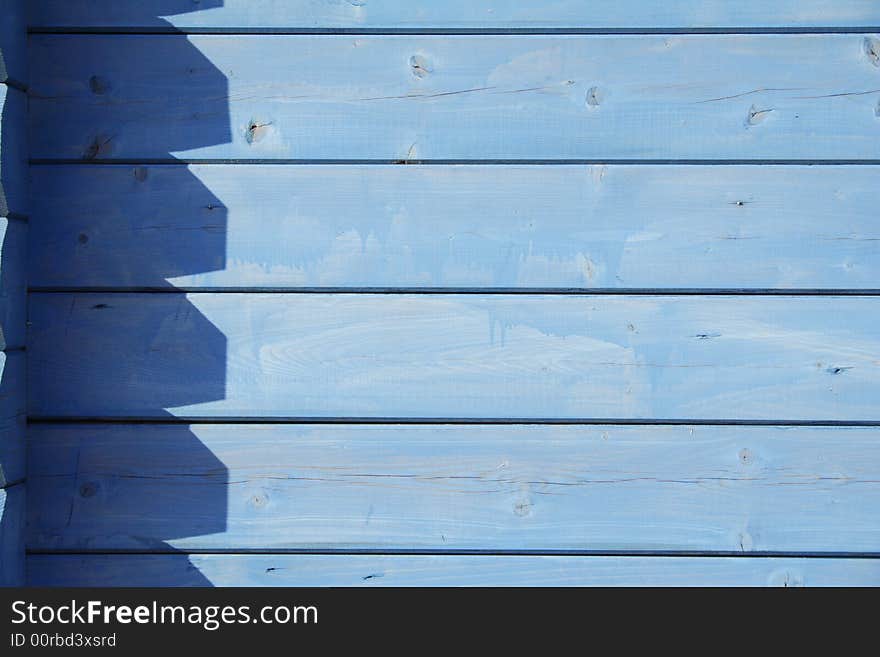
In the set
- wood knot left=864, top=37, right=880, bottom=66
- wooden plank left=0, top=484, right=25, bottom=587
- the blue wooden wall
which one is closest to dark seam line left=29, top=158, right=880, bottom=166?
the blue wooden wall

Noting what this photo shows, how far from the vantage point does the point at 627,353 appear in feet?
2.93

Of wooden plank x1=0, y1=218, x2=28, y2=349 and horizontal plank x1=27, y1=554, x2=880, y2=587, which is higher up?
wooden plank x1=0, y1=218, x2=28, y2=349

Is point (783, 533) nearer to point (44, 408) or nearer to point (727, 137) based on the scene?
point (727, 137)

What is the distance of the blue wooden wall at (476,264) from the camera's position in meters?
0.89

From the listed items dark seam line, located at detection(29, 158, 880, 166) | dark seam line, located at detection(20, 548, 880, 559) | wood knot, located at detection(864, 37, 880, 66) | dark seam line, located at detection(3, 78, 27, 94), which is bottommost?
dark seam line, located at detection(20, 548, 880, 559)

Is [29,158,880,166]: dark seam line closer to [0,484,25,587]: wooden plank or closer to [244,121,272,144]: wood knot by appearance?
[244,121,272,144]: wood knot

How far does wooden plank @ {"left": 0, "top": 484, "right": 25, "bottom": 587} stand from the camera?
84 centimetres

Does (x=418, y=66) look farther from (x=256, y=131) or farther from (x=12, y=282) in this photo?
(x=12, y=282)

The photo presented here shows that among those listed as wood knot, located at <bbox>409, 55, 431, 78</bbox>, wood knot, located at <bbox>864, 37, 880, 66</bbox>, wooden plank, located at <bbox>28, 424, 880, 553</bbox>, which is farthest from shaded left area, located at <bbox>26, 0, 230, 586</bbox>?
wood knot, located at <bbox>864, 37, 880, 66</bbox>

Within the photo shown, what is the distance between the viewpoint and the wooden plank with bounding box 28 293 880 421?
2.93 ft

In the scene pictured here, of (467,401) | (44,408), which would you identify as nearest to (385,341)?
(467,401)

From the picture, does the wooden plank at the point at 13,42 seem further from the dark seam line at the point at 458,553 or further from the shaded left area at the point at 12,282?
the dark seam line at the point at 458,553

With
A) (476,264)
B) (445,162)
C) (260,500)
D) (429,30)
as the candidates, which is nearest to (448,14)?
(429,30)

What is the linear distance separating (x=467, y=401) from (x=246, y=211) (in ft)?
1.02
